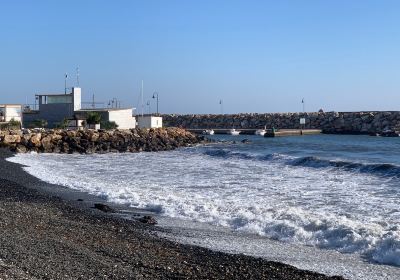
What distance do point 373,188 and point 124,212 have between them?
8.00 metres

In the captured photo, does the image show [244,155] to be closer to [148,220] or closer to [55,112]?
[148,220]

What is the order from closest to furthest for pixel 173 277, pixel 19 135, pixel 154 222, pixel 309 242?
pixel 173 277 < pixel 309 242 < pixel 154 222 < pixel 19 135

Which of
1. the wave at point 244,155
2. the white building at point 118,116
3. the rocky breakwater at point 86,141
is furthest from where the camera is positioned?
the white building at point 118,116

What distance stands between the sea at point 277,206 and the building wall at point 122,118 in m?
24.0

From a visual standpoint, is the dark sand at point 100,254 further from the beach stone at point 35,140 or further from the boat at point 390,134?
the boat at point 390,134

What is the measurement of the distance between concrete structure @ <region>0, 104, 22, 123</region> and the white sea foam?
24686mm

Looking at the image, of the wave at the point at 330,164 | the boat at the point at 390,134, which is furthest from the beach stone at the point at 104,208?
the boat at the point at 390,134

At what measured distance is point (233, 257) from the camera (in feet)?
26.2

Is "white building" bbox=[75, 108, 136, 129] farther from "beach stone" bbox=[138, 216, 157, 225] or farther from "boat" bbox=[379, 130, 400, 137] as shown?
"beach stone" bbox=[138, 216, 157, 225]

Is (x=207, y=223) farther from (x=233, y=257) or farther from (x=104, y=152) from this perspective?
(x=104, y=152)

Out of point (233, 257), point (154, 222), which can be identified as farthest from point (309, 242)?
point (154, 222)

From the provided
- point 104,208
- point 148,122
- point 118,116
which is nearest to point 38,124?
point 118,116

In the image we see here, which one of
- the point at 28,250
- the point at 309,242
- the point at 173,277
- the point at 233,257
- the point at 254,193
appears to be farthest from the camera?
the point at 254,193

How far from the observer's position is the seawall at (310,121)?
229ft
